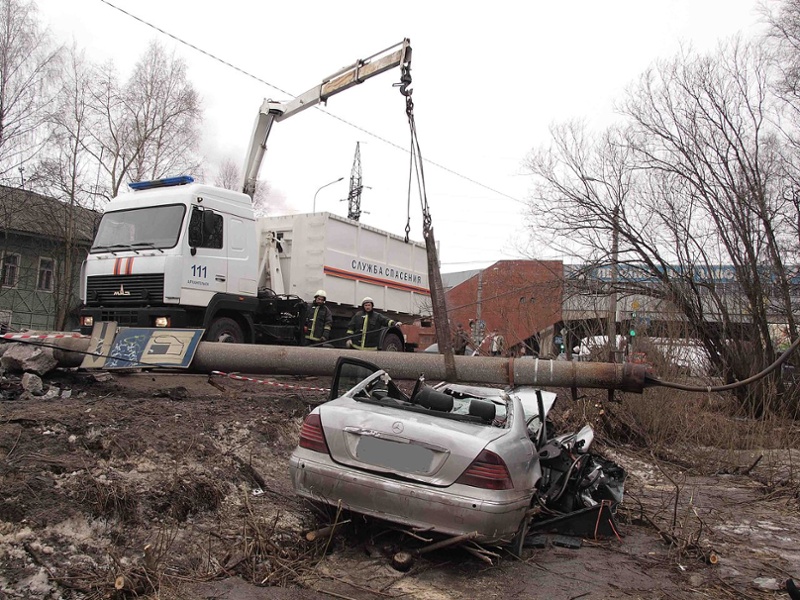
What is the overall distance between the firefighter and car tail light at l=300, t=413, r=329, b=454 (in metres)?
6.70

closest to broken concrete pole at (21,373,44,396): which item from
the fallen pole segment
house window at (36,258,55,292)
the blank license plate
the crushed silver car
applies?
the fallen pole segment

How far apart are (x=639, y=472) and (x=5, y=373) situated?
8.12 meters

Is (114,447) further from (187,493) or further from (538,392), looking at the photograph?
(538,392)

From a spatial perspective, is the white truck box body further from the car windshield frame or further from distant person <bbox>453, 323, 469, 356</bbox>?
the car windshield frame

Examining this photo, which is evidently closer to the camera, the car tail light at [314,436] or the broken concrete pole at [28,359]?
the car tail light at [314,436]

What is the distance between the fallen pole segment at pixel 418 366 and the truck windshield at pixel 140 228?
2646mm

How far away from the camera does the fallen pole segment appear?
7.09 meters

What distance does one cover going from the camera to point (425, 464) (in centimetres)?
400

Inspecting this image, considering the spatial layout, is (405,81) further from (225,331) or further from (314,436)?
(225,331)

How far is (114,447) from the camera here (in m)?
4.92

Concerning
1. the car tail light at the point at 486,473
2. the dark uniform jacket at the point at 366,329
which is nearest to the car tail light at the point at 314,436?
the car tail light at the point at 486,473

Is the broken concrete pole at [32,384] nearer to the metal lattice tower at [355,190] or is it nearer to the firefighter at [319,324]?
the firefighter at [319,324]

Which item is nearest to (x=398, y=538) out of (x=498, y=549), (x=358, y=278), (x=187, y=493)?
(x=498, y=549)

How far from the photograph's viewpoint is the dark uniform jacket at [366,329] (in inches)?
426
